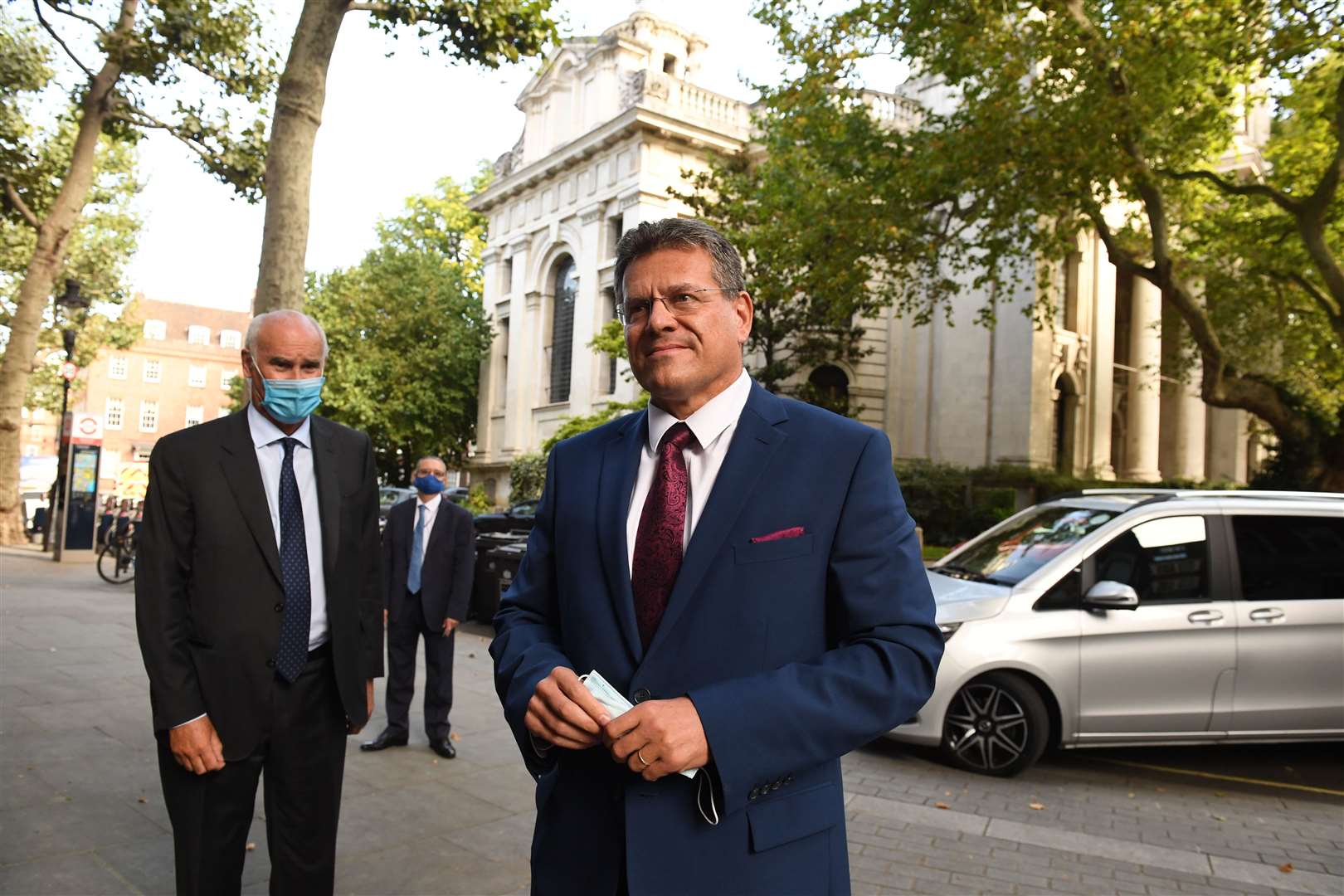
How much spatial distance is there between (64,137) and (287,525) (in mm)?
26751

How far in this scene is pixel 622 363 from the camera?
3531cm

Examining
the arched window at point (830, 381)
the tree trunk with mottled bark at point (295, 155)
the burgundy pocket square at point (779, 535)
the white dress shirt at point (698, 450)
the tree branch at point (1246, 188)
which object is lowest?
the burgundy pocket square at point (779, 535)

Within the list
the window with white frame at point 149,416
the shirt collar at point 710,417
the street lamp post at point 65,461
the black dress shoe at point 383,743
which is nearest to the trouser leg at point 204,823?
the shirt collar at point 710,417

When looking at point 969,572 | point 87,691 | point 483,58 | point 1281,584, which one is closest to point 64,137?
point 483,58

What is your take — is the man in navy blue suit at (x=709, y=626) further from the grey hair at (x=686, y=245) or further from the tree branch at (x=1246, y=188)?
the tree branch at (x=1246, y=188)

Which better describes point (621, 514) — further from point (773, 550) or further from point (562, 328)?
point (562, 328)

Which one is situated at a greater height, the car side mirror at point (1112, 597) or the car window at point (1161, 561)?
the car window at point (1161, 561)

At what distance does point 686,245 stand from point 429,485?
235 inches

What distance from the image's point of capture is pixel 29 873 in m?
3.97

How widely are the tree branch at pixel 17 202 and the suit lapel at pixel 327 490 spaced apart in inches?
858

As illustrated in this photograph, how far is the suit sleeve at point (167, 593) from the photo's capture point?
285 cm

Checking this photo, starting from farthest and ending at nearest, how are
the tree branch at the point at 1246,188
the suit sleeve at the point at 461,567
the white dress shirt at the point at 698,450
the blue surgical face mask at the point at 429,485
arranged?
the tree branch at the point at 1246,188 < the blue surgical face mask at the point at 429,485 < the suit sleeve at the point at 461,567 < the white dress shirt at the point at 698,450

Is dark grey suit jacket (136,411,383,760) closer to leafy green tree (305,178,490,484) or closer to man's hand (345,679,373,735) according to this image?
man's hand (345,679,373,735)

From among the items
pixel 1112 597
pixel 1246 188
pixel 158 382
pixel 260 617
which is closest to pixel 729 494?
pixel 260 617
